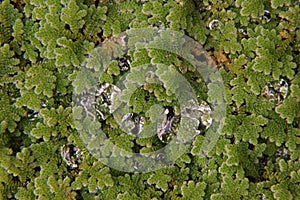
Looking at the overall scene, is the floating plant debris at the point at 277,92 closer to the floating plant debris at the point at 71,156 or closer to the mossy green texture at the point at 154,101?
the mossy green texture at the point at 154,101

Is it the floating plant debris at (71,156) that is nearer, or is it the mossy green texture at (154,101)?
the mossy green texture at (154,101)

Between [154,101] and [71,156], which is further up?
[154,101]

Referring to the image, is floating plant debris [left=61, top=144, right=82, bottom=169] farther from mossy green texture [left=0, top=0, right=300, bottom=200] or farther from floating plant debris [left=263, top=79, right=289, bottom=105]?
floating plant debris [left=263, top=79, right=289, bottom=105]

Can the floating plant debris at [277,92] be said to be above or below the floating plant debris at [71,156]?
above

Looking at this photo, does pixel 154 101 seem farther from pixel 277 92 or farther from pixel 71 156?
pixel 277 92

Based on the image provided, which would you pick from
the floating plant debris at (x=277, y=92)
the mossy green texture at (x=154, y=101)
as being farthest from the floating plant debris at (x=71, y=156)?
the floating plant debris at (x=277, y=92)

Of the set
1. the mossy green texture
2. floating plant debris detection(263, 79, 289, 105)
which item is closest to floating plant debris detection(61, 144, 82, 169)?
the mossy green texture

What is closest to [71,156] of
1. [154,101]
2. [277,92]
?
[154,101]

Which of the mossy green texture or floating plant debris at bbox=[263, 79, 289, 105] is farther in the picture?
floating plant debris at bbox=[263, 79, 289, 105]

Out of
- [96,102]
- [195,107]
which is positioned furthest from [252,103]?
[96,102]
